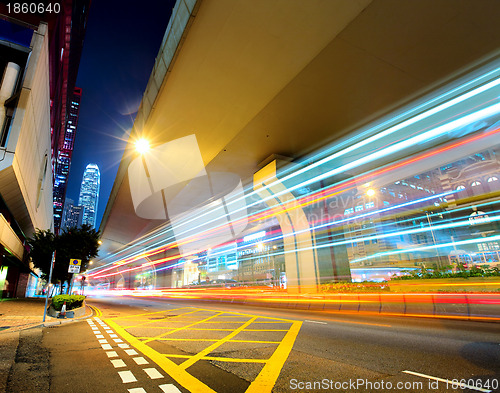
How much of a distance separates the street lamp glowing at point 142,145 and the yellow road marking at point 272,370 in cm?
1573

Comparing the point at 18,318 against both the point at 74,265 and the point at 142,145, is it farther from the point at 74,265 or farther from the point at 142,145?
the point at 142,145

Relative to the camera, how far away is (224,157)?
20.0 meters

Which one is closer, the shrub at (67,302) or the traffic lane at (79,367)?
the traffic lane at (79,367)

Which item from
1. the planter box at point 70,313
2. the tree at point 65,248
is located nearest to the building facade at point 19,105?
the tree at point 65,248

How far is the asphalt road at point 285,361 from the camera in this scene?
4012mm

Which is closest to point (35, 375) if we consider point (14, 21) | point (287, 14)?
point (287, 14)

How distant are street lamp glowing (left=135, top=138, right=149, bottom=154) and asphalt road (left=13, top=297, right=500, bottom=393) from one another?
12.8m

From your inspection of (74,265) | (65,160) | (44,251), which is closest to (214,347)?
(74,265)

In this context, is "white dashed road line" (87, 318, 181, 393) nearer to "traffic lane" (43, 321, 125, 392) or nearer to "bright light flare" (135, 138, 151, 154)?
"traffic lane" (43, 321, 125, 392)

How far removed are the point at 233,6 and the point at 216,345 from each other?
11.0m

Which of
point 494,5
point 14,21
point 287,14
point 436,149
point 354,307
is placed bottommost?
point 354,307

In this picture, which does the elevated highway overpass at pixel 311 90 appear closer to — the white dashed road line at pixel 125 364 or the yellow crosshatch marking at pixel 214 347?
the yellow crosshatch marking at pixel 214 347

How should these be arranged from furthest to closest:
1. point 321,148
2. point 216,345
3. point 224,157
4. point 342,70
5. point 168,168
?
point 168,168 < point 224,157 < point 321,148 < point 342,70 < point 216,345

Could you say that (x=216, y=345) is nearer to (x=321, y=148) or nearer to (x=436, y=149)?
(x=321, y=148)
